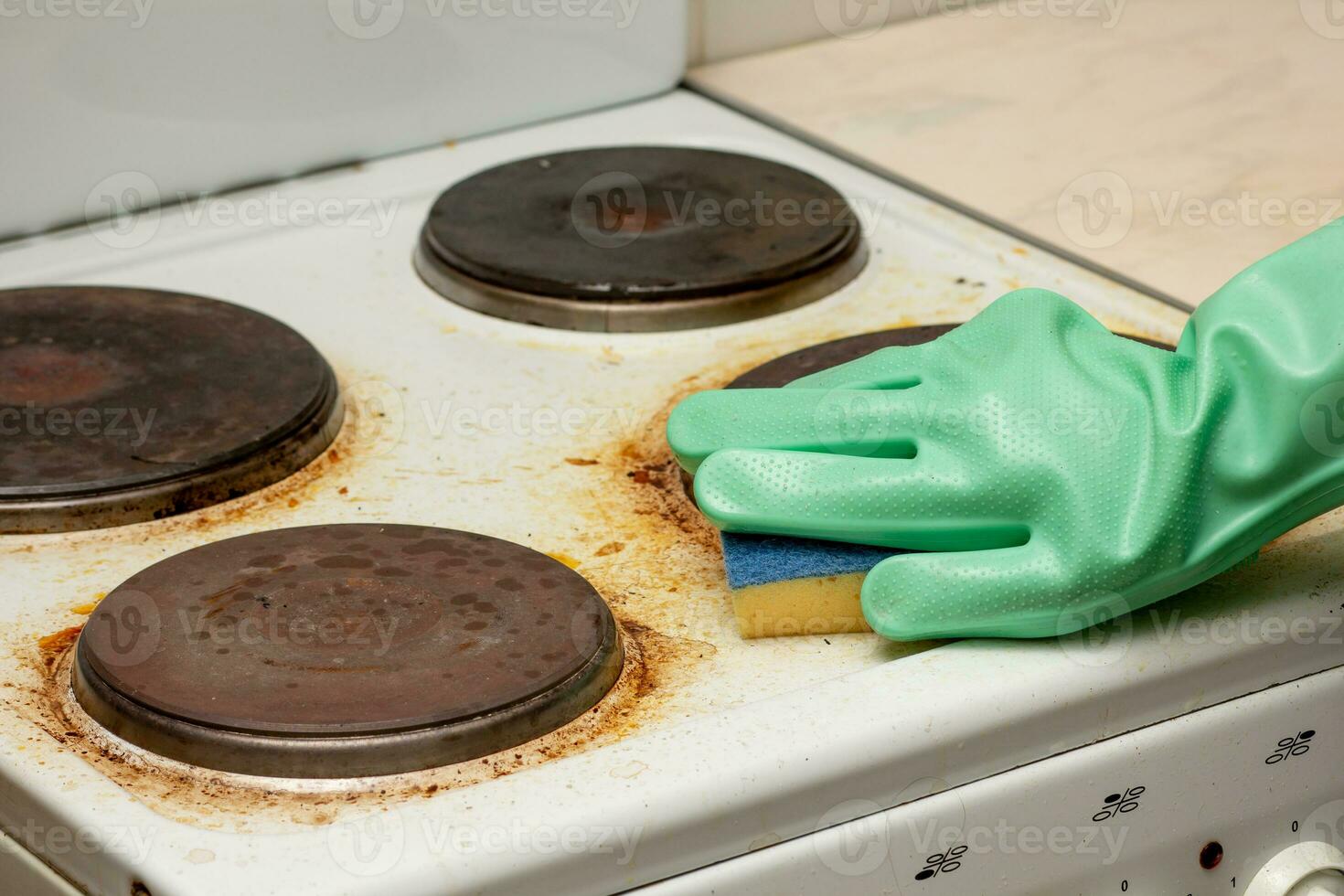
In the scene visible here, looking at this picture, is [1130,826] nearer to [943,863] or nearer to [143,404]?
[943,863]

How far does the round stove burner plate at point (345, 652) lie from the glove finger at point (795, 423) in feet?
0.39

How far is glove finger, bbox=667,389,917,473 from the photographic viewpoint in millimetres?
900

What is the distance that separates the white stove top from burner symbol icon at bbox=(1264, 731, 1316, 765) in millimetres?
39

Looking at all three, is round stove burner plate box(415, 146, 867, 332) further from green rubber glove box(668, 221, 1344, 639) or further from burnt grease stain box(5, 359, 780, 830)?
green rubber glove box(668, 221, 1344, 639)

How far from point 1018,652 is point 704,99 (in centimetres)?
98

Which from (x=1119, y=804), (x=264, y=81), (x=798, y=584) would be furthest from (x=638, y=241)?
(x=1119, y=804)

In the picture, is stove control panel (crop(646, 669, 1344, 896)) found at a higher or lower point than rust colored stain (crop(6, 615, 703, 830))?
lower

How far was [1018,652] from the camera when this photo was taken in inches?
32.7

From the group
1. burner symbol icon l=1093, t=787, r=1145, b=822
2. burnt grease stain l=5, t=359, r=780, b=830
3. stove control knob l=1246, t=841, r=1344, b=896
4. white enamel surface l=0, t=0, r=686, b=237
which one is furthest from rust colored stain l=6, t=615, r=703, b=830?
white enamel surface l=0, t=0, r=686, b=237

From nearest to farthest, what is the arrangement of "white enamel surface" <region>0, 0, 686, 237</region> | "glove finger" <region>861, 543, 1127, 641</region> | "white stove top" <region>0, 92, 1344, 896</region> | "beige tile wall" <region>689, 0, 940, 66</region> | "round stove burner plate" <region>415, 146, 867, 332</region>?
1. "white stove top" <region>0, 92, 1344, 896</region>
2. "glove finger" <region>861, 543, 1127, 641</region>
3. "round stove burner plate" <region>415, 146, 867, 332</region>
4. "white enamel surface" <region>0, 0, 686, 237</region>
5. "beige tile wall" <region>689, 0, 940, 66</region>

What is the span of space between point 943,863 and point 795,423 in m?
0.26

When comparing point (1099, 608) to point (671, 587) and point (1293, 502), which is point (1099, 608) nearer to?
point (1293, 502)

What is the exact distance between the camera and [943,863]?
0.80 metres

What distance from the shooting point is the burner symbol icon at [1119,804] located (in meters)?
0.84
